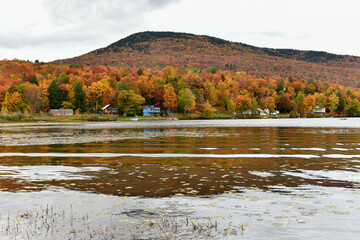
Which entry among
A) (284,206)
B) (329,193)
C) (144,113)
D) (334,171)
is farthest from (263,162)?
(144,113)

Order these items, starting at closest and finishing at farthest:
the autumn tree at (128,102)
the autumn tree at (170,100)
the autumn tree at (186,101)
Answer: the autumn tree at (128,102), the autumn tree at (186,101), the autumn tree at (170,100)

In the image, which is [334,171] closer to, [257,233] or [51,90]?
[257,233]

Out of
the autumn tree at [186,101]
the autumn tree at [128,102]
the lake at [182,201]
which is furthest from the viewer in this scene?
the autumn tree at [186,101]

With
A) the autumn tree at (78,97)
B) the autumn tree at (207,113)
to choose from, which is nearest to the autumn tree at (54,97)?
the autumn tree at (78,97)

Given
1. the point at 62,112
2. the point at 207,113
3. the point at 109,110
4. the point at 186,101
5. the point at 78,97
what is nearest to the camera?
the point at 62,112

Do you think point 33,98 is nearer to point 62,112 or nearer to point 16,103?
point 16,103

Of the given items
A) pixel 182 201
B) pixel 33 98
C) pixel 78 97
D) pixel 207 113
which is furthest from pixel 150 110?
pixel 182 201

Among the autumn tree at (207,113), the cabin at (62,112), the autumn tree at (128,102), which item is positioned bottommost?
the autumn tree at (207,113)

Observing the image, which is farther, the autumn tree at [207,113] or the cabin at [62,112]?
the autumn tree at [207,113]

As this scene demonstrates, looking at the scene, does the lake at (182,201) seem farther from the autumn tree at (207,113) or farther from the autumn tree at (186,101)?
the autumn tree at (186,101)

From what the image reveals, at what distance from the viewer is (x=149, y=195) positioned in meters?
13.1

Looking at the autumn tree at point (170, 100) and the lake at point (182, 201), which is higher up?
the autumn tree at point (170, 100)

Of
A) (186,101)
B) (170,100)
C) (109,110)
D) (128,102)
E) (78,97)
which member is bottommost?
(109,110)

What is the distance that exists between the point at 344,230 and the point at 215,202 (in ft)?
14.1
